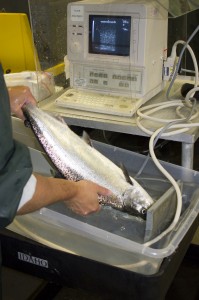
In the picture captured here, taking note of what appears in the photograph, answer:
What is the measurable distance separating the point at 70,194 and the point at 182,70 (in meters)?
1.06

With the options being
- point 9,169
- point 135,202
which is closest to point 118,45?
point 135,202

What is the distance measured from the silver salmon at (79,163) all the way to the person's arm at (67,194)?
32mm

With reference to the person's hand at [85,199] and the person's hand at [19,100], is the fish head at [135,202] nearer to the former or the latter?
the person's hand at [85,199]

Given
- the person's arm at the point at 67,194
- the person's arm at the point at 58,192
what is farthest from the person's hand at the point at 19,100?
the person's arm at the point at 67,194

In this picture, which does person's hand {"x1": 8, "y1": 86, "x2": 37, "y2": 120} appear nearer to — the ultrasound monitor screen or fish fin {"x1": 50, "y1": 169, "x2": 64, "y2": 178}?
fish fin {"x1": 50, "y1": 169, "x2": 64, "y2": 178}

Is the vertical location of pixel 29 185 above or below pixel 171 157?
above

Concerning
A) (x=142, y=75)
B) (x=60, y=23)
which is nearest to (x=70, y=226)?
(x=142, y=75)

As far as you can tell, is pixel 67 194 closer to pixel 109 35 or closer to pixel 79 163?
pixel 79 163

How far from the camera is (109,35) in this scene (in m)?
1.44

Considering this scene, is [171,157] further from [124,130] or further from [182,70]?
[124,130]

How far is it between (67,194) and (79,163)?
0.55 feet

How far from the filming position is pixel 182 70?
1.78m

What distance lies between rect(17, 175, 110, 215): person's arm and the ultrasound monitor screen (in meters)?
0.61

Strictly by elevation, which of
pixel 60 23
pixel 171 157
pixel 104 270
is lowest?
pixel 171 157
